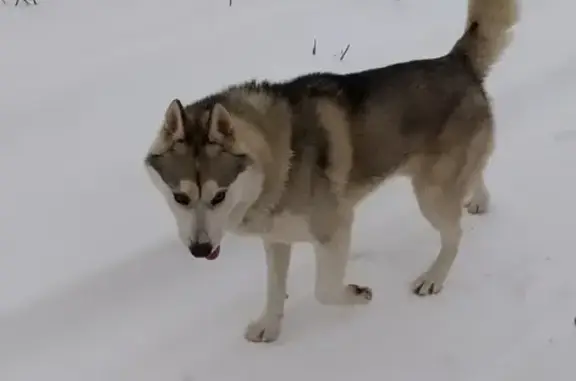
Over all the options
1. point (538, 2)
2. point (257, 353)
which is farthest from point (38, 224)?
point (538, 2)

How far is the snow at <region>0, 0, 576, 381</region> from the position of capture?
2.98m

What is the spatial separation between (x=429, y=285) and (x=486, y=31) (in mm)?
1057

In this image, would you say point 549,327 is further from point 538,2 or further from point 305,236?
point 538,2

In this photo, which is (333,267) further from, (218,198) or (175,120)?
(175,120)

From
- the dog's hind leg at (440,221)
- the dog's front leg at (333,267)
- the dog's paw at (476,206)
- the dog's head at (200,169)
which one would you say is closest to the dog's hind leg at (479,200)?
the dog's paw at (476,206)

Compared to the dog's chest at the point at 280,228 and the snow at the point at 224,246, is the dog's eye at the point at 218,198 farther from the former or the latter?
the snow at the point at 224,246

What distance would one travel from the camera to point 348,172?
113 inches

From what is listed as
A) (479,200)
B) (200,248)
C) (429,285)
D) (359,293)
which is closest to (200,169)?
(200,248)

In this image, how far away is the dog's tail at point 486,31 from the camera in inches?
118

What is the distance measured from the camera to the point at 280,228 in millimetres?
2734

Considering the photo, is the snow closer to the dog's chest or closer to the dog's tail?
the dog's chest

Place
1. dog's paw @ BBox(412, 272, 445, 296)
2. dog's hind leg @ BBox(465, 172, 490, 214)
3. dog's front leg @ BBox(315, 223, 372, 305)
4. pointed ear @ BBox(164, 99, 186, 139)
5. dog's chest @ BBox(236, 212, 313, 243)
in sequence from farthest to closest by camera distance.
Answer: dog's hind leg @ BBox(465, 172, 490, 214) < dog's paw @ BBox(412, 272, 445, 296) < dog's front leg @ BBox(315, 223, 372, 305) < dog's chest @ BBox(236, 212, 313, 243) < pointed ear @ BBox(164, 99, 186, 139)

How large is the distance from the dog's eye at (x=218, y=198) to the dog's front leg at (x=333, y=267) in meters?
0.54

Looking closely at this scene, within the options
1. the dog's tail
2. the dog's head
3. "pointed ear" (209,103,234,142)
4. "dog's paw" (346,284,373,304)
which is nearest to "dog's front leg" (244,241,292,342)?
"dog's paw" (346,284,373,304)
